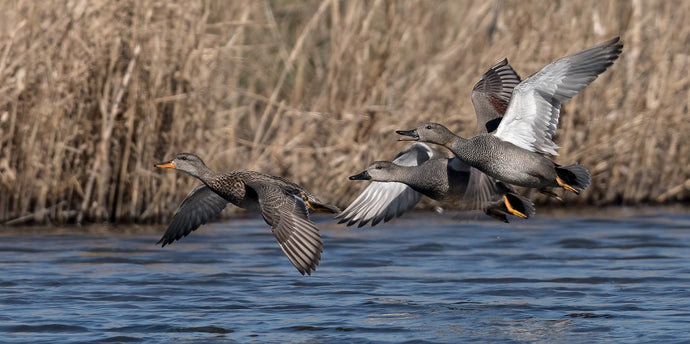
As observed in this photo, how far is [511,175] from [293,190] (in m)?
1.32

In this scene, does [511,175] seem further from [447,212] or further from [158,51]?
[447,212]

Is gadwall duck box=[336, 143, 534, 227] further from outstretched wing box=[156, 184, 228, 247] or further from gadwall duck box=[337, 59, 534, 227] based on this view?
outstretched wing box=[156, 184, 228, 247]

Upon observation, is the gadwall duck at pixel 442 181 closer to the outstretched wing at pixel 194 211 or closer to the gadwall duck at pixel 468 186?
the gadwall duck at pixel 468 186

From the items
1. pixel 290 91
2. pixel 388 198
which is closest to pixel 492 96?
pixel 388 198

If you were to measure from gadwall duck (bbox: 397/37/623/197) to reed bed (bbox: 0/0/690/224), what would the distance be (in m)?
3.69

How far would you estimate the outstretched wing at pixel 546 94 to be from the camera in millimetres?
7527

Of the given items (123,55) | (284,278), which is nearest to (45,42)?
(123,55)

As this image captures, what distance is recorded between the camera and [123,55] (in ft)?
34.1

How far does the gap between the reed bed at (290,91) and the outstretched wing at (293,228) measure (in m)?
3.33

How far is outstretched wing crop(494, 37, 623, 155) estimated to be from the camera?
Result: 753 centimetres

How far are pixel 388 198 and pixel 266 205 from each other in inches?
70.4

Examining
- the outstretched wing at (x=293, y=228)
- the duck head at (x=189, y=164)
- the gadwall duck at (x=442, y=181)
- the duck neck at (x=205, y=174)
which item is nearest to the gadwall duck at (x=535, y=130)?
the gadwall duck at (x=442, y=181)

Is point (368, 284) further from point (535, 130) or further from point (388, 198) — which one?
point (535, 130)

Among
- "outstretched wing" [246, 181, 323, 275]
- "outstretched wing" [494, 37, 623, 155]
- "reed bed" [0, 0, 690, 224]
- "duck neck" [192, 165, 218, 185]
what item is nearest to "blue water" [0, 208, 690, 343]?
"reed bed" [0, 0, 690, 224]
